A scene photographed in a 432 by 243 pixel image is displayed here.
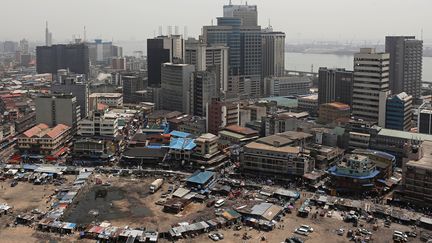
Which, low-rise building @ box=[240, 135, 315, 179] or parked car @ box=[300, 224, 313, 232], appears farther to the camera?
low-rise building @ box=[240, 135, 315, 179]

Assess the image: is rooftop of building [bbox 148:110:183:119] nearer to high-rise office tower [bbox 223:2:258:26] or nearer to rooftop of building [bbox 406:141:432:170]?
rooftop of building [bbox 406:141:432:170]

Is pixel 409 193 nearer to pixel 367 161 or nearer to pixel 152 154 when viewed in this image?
pixel 367 161

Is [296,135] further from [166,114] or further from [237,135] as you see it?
[166,114]

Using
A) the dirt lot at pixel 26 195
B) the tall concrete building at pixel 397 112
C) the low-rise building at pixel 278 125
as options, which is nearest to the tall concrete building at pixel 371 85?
the tall concrete building at pixel 397 112

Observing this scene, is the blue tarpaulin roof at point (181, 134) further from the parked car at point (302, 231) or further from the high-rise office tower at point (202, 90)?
the parked car at point (302, 231)

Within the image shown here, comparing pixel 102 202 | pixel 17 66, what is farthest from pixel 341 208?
pixel 17 66

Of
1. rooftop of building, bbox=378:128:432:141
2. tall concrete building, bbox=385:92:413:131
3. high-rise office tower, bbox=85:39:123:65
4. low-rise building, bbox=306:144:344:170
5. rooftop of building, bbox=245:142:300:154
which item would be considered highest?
high-rise office tower, bbox=85:39:123:65

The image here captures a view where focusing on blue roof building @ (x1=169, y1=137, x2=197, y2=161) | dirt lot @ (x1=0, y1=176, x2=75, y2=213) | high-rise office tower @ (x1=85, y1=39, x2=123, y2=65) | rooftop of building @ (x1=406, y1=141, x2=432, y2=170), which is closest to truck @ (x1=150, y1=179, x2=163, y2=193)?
blue roof building @ (x1=169, y1=137, x2=197, y2=161)
